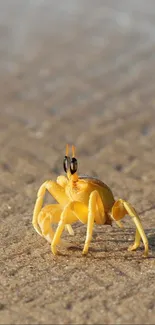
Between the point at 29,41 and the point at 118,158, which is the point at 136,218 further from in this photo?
the point at 29,41

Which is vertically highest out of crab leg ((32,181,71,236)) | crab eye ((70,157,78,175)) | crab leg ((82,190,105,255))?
crab eye ((70,157,78,175))

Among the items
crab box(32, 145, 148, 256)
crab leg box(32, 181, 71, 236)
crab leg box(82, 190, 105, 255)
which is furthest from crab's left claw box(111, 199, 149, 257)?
crab leg box(32, 181, 71, 236)

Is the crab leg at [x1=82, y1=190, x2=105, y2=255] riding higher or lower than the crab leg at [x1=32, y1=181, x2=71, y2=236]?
lower

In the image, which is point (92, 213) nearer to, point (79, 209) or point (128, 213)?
point (79, 209)

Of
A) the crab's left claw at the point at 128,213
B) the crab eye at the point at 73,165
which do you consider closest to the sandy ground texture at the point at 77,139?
the crab's left claw at the point at 128,213

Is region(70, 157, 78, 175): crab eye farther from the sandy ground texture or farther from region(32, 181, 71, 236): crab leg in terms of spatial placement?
the sandy ground texture

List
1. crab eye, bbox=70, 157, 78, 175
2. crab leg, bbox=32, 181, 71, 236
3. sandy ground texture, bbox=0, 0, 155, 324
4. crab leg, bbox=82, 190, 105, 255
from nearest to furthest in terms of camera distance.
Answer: sandy ground texture, bbox=0, 0, 155, 324 < crab leg, bbox=82, 190, 105, 255 < crab eye, bbox=70, 157, 78, 175 < crab leg, bbox=32, 181, 71, 236

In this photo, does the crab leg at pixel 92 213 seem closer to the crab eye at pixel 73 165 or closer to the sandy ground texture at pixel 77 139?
the sandy ground texture at pixel 77 139
